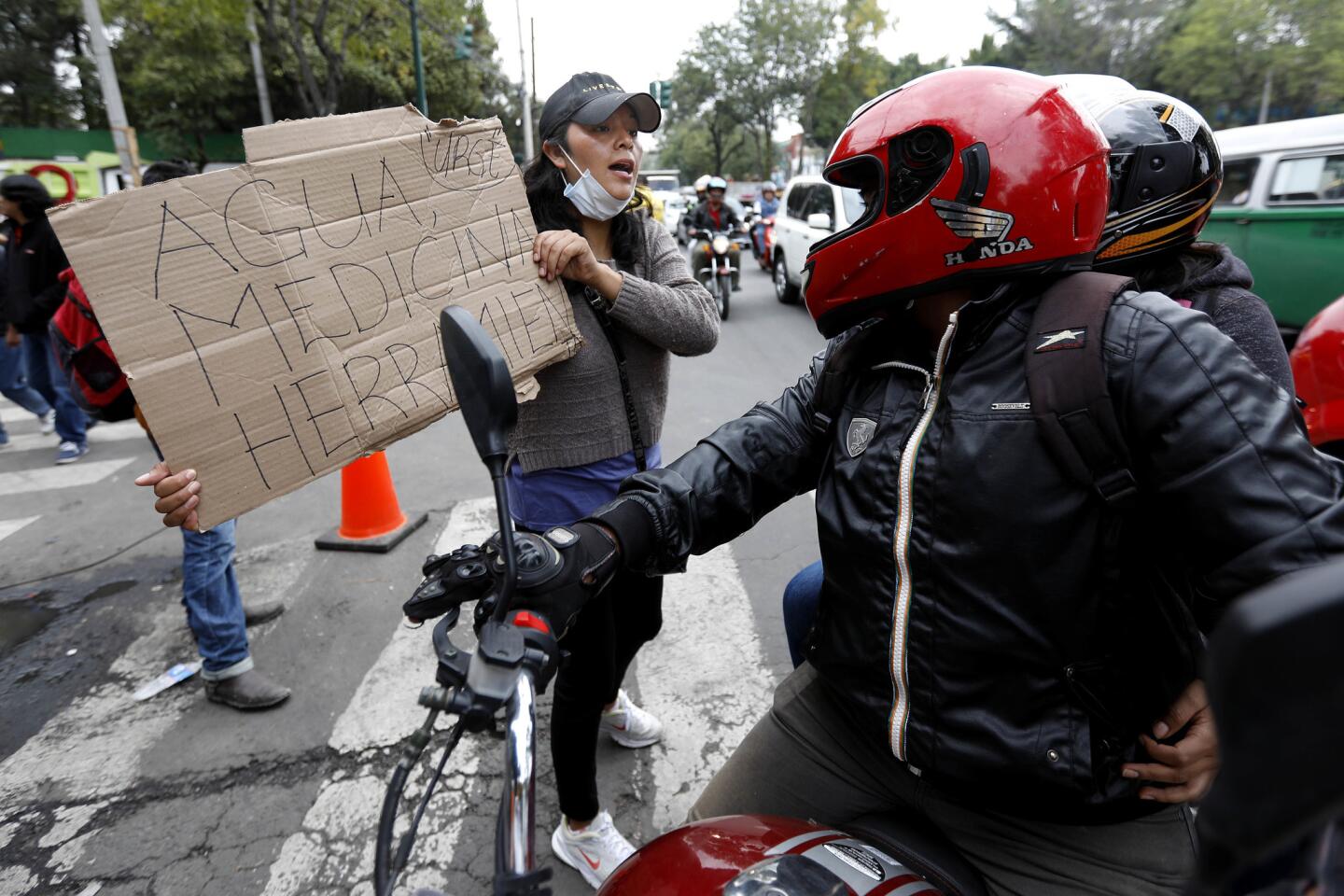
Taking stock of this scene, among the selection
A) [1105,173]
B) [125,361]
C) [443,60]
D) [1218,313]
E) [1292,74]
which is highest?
[443,60]

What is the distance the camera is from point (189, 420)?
1.61 m

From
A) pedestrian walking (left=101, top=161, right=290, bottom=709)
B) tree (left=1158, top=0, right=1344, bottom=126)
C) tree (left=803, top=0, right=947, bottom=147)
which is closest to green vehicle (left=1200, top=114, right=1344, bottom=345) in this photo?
pedestrian walking (left=101, top=161, right=290, bottom=709)

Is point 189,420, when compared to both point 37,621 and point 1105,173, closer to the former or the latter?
point 1105,173

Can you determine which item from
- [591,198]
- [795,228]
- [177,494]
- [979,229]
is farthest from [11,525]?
[795,228]

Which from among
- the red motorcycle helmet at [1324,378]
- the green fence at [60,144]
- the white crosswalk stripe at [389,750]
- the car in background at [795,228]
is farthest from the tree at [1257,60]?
the green fence at [60,144]

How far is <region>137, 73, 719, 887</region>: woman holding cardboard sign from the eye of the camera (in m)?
2.18

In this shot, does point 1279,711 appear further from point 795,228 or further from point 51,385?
point 795,228

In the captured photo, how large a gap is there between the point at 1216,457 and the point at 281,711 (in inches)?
125

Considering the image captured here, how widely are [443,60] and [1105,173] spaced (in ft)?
110

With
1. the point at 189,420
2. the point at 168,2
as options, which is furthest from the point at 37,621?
the point at 168,2

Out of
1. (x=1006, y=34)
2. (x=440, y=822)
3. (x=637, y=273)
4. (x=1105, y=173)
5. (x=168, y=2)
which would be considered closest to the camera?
(x=1105, y=173)

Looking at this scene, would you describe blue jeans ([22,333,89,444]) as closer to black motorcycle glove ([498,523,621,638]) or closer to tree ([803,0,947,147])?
black motorcycle glove ([498,523,621,638])

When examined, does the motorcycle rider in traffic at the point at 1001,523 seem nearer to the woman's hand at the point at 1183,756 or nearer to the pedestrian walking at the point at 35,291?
the woman's hand at the point at 1183,756

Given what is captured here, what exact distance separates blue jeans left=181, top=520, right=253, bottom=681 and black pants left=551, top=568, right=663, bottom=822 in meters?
1.62
